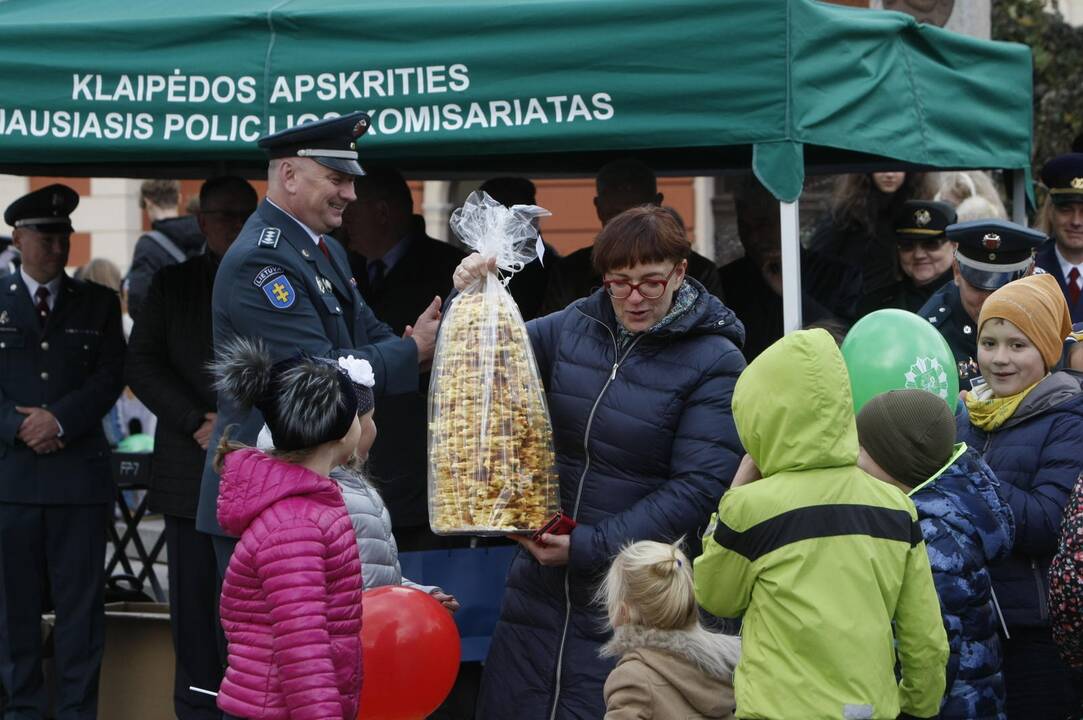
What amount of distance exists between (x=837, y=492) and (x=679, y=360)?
0.81m

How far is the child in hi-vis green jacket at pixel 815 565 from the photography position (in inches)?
143

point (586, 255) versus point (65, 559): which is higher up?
point (586, 255)

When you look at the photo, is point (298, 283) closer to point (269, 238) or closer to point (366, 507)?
point (269, 238)

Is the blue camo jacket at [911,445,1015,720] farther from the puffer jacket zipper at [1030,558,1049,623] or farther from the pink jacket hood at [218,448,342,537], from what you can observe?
the pink jacket hood at [218,448,342,537]

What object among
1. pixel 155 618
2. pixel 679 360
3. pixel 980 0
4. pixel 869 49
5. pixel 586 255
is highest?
pixel 980 0

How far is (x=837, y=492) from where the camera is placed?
3709 mm

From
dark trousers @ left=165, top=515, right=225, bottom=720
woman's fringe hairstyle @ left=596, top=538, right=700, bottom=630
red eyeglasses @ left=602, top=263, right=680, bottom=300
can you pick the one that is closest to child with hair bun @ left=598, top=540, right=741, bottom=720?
woman's fringe hairstyle @ left=596, top=538, right=700, bottom=630

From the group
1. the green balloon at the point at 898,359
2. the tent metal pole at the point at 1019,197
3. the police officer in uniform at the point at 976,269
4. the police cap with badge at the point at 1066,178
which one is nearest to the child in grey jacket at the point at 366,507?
the green balloon at the point at 898,359

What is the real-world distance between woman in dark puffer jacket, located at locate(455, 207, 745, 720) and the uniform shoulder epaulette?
1.75 ft

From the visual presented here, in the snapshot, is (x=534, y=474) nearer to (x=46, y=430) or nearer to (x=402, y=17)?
(x=402, y=17)

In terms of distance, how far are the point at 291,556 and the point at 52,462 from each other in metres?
3.05

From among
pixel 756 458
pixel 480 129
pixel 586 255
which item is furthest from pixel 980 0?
pixel 756 458

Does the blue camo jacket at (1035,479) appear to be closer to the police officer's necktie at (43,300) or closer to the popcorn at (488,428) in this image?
the popcorn at (488,428)

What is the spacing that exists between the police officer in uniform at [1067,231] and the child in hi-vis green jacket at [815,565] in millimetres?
2815
